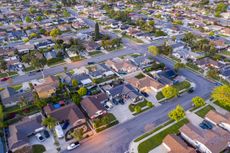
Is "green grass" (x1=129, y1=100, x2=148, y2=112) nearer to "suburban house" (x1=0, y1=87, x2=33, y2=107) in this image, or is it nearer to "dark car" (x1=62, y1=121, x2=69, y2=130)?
"dark car" (x1=62, y1=121, x2=69, y2=130)

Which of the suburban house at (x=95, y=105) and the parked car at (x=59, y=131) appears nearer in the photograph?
the parked car at (x=59, y=131)

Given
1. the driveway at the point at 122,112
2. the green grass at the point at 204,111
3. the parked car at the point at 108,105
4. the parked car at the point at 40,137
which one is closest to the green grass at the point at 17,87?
the parked car at the point at 40,137

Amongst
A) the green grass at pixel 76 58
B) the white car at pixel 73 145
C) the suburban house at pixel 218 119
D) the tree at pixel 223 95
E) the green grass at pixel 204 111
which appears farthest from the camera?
the green grass at pixel 76 58

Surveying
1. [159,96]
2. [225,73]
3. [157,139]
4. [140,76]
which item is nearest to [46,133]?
[157,139]

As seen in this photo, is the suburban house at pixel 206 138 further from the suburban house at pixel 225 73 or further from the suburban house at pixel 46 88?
the suburban house at pixel 46 88

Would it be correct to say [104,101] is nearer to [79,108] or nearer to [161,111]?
[79,108]

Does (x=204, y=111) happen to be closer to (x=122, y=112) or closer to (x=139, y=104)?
(x=139, y=104)

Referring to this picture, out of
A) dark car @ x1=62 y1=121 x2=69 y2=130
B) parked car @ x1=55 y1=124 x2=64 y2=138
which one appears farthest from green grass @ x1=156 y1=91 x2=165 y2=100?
parked car @ x1=55 y1=124 x2=64 y2=138

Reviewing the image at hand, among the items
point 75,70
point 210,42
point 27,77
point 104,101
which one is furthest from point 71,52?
point 210,42
